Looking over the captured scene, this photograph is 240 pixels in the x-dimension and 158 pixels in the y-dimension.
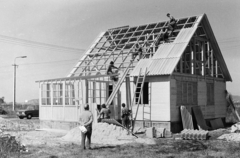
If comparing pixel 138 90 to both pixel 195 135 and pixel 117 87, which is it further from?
pixel 195 135

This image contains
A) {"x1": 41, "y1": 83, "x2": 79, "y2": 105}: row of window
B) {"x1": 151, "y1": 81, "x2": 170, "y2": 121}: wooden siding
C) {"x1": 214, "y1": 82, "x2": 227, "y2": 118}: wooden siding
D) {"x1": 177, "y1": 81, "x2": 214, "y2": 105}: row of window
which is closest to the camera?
{"x1": 151, "y1": 81, "x2": 170, "y2": 121}: wooden siding

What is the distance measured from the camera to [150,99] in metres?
20.6

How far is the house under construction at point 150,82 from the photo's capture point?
66.4 ft

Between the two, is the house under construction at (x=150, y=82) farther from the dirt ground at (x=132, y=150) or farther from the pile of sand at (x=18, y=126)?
the dirt ground at (x=132, y=150)

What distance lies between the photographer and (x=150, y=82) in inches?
816

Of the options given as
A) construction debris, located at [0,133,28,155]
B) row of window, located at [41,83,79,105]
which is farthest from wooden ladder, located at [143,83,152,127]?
construction debris, located at [0,133,28,155]

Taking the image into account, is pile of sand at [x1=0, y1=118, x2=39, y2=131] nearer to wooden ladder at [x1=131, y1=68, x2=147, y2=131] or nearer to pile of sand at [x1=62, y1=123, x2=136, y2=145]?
pile of sand at [x1=62, y1=123, x2=136, y2=145]

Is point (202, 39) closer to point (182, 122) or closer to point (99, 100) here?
point (182, 122)

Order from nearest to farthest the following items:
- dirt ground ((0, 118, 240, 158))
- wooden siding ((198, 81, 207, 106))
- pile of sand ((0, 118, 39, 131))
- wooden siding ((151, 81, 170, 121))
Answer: dirt ground ((0, 118, 240, 158))
wooden siding ((151, 81, 170, 121))
pile of sand ((0, 118, 39, 131))
wooden siding ((198, 81, 207, 106))

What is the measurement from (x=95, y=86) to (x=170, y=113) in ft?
15.7

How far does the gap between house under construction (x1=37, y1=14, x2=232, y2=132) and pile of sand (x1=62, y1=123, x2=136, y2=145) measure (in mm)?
2378

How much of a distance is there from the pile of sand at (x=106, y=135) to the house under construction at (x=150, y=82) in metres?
2.38

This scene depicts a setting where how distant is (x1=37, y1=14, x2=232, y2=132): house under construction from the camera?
66.4ft

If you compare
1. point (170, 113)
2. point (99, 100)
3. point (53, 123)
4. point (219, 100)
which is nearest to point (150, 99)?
point (170, 113)
